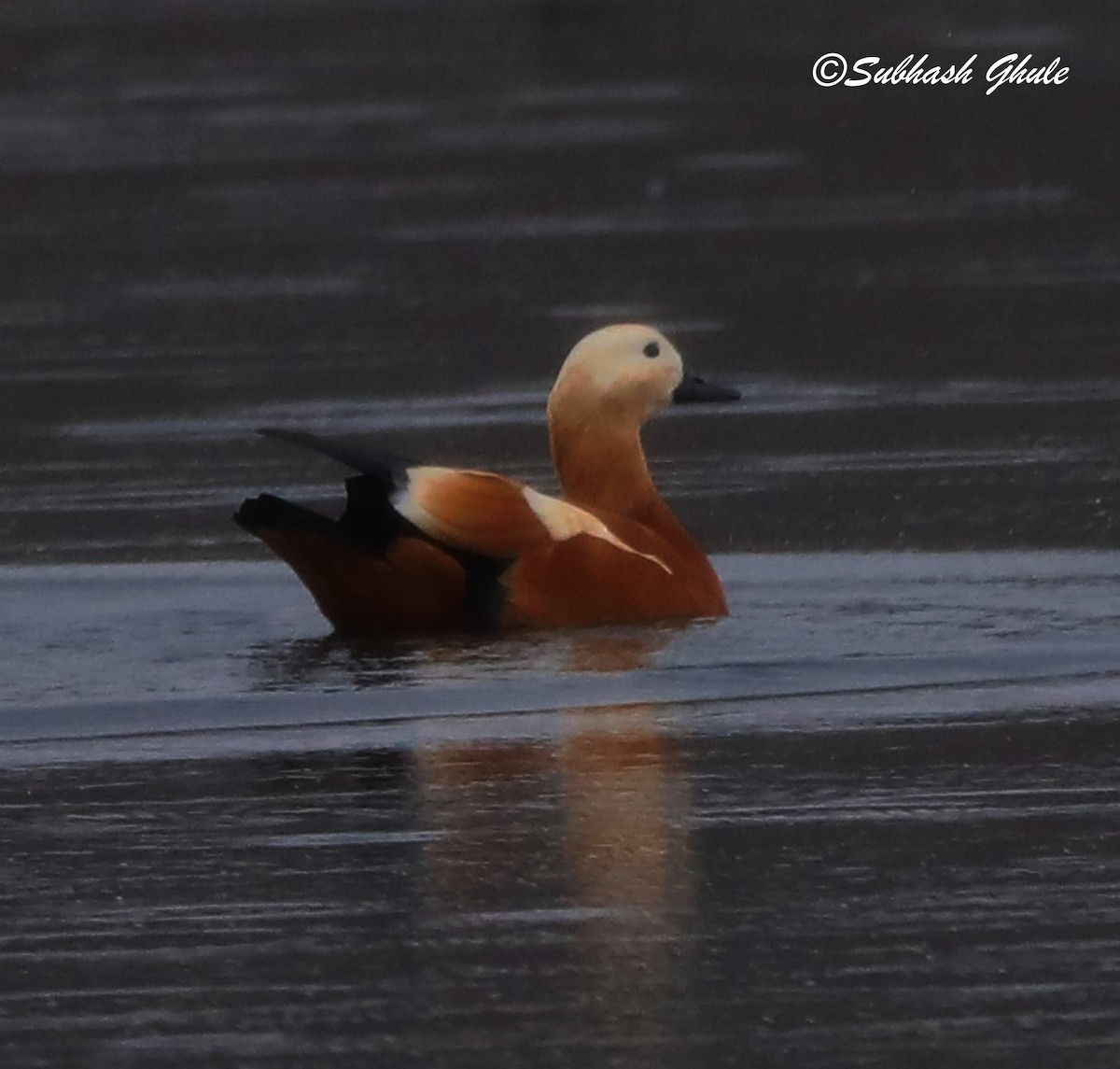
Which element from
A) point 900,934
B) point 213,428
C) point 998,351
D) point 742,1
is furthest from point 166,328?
point 742,1

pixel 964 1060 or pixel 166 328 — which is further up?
pixel 166 328

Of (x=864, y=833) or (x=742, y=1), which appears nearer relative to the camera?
(x=864, y=833)

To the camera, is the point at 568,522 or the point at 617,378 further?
the point at 617,378

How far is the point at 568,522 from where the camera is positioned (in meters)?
9.34

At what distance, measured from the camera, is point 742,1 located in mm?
23719

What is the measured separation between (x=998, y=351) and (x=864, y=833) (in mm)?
6546

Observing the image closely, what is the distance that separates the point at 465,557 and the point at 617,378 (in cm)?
92

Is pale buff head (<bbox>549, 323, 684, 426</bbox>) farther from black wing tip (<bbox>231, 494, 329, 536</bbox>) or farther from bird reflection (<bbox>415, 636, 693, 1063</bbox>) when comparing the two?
bird reflection (<bbox>415, 636, 693, 1063</bbox>)

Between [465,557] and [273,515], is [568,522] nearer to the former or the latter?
[465,557]

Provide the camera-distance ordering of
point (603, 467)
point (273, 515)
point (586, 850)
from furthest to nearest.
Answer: point (603, 467) < point (273, 515) < point (586, 850)

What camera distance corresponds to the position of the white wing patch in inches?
365

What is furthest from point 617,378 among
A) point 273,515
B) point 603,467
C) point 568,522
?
point 273,515

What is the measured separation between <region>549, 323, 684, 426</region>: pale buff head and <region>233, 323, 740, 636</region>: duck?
395mm

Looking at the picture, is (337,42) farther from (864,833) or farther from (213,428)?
(864,833)
